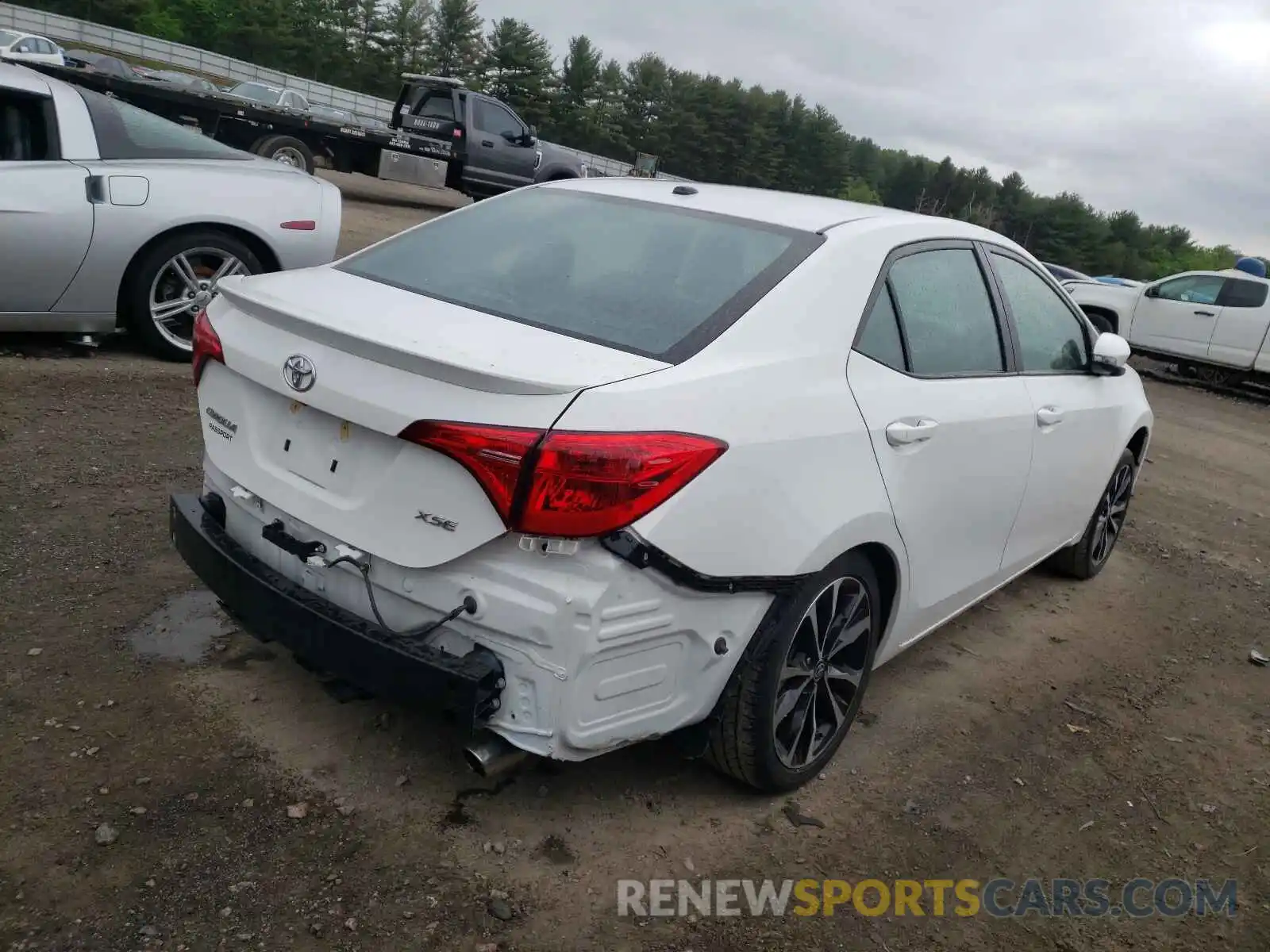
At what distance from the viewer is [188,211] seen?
5.92 metres

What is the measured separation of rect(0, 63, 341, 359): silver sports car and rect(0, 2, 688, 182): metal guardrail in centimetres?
4147

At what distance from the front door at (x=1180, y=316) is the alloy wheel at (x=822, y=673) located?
14.1m

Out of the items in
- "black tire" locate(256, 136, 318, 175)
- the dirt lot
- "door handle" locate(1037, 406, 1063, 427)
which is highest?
"door handle" locate(1037, 406, 1063, 427)

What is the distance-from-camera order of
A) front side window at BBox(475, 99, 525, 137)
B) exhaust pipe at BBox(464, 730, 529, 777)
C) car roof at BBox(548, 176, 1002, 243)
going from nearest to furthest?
exhaust pipe at BBox(464, 730, 529, 777), car roof at BBox(548, 176, 1002, 243), front side window at BBox(475, 99, 525, 137)

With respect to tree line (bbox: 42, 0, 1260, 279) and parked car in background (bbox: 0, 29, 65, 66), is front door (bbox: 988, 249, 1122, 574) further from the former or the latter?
tree line (bbox: 42, 0, 1260, 279)

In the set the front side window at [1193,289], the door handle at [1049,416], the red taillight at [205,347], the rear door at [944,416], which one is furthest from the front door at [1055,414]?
the front side window at [1193,289]

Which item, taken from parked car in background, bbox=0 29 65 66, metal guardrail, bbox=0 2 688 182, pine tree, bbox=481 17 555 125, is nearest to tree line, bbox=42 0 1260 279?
pine tree, bbox=481 17 555 125

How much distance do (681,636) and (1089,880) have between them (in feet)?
4.85

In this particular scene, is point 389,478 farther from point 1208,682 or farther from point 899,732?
point 1208,682

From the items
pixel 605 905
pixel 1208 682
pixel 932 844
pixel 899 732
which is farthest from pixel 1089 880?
pixel 1208 682

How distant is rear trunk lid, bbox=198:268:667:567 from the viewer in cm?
232

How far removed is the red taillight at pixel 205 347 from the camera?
9.50ft

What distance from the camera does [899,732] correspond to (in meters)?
3.61

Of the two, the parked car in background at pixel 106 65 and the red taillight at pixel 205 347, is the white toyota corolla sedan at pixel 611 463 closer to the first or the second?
the red taillight at pixel 205 347
